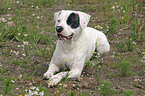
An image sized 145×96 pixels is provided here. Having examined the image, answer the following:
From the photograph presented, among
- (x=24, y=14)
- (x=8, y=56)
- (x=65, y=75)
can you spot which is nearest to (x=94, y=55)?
(x=65, y=75)

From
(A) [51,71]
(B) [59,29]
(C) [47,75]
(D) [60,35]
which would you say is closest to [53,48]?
(A) [51,71]

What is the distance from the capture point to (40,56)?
17.0ft

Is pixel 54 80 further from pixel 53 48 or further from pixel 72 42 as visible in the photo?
pixel 53 48

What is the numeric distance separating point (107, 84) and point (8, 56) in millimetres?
2140

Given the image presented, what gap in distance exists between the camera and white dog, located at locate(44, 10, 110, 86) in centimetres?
406

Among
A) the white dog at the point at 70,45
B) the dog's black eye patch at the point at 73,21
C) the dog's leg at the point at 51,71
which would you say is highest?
the dog's black eye patch at the point at 73,21

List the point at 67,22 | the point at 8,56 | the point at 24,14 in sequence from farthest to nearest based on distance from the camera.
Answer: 1. the point at 24,14
2. the point at 8,56
3. the point at 67,22

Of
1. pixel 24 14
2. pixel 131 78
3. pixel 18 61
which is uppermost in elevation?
pixel 24 14

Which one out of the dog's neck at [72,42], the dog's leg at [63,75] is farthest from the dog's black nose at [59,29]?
the dog's leg at [63,75]

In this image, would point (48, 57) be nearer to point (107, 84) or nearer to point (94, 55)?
point (94, 55)

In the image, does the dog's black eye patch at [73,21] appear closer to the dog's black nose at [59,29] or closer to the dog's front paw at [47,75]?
the dog's black nose at [59,29]

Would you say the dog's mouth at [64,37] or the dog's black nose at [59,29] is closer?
the dog's black nose at [59,29]

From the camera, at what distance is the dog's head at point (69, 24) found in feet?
13.1

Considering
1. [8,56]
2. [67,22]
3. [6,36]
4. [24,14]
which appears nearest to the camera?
[67,22]
